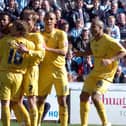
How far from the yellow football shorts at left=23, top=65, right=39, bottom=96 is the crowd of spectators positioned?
4794 mm

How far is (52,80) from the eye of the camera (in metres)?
12.3

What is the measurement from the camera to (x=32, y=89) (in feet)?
38.1

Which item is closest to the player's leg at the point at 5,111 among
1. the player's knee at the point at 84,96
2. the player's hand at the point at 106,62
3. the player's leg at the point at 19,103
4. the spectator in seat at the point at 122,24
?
the player's leg at the point at 19,103

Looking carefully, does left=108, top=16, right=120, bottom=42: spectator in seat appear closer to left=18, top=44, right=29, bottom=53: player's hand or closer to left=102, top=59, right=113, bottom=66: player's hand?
left=102, top=59, right=113, bottom=66: player's hand

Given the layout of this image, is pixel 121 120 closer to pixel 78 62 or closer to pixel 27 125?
pixel 78 62

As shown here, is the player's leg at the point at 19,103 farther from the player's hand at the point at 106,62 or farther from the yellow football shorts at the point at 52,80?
the player's hand at the point at 106,62

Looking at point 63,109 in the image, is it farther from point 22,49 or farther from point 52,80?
point 22,49

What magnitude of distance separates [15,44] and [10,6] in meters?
7.40

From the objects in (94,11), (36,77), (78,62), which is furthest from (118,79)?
(36,77)

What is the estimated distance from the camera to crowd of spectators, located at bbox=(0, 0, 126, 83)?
56.1 feet

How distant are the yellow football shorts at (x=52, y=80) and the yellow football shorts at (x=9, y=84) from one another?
0.99 m

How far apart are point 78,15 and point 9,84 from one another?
7491 millimetres

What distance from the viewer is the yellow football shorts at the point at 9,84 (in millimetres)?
11266

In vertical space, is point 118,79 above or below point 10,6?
below
